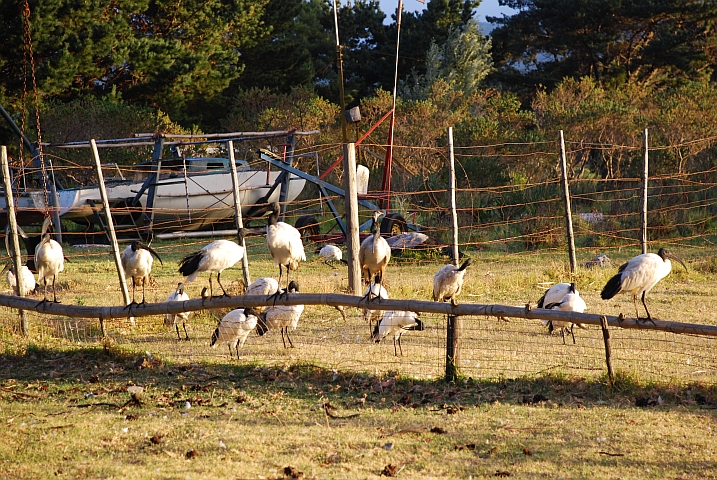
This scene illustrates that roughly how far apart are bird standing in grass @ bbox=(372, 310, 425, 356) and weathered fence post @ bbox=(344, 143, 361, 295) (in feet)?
4.07

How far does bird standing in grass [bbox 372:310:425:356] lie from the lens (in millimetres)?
7484

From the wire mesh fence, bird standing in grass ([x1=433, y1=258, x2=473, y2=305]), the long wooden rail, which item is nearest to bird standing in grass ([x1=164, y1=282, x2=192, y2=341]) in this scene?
the wire mesh fence

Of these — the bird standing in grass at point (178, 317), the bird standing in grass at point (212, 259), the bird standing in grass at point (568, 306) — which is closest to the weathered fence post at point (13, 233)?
the bird standing in grass at point (178, 317)

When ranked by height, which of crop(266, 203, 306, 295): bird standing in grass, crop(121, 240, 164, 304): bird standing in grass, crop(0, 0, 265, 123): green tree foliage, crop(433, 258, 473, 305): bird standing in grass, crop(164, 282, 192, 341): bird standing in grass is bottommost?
crop(164, 282, 192, 341): bird standing in grass

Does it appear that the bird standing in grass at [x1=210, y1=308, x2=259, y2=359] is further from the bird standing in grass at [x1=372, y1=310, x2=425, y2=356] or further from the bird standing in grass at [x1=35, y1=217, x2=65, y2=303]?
the bird standing in grass at [x1=35, y1=217, x2=65, y2=303]

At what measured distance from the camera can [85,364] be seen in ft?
23.2

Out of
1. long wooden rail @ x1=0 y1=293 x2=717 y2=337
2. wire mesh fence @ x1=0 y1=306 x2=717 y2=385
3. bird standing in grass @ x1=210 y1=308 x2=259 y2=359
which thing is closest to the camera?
long wooden rail @ x1=0 y1=293 x2=717 y2=337

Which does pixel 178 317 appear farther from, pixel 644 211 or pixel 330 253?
pixel 644 211

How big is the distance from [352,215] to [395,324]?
176 cm

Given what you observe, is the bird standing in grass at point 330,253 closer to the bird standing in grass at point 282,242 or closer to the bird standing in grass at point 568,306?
the bird standing in grass at point 282,242

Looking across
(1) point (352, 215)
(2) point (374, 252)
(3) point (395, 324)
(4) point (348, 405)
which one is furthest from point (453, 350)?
(1) point (352, 215)

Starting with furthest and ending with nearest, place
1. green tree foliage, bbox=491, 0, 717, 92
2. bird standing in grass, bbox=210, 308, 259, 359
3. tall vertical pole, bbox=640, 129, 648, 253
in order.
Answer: green tree foliage, bbox=491, 0, 717, 92 < tall vertical pole, bbox=640, 129, 648, 253 < bird standing in grass, bbox=210, 308, 259, 359

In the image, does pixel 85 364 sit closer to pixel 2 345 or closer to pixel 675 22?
pixel 2 345

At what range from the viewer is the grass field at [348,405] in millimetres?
4586
